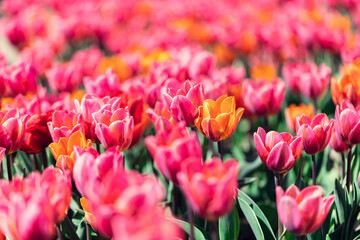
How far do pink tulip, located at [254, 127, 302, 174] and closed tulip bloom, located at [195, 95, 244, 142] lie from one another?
11 cm

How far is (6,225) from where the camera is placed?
975mm

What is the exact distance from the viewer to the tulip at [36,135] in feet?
5.00

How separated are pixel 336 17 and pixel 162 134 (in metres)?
2.79

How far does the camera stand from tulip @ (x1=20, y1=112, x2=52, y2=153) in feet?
5.00

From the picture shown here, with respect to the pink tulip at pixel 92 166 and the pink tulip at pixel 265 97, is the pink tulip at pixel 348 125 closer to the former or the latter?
the pink tulip at pixel 265 97

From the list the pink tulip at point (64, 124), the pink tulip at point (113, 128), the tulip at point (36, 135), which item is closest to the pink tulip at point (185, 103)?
the pink tulip at point (113, 128)

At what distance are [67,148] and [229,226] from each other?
52 centimetres

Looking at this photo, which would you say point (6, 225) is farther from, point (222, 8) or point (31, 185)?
point (222, 8)

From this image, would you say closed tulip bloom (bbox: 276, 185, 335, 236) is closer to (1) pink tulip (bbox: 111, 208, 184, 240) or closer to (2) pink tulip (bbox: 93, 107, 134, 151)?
(1) pink tulip (bbox: 111, 208, 184, 240)

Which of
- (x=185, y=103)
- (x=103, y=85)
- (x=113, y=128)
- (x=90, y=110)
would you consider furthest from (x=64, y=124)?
(x=103, y=85)

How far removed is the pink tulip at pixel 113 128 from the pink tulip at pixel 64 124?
2.5 inches

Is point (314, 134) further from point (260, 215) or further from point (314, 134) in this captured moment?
point (260, 215)

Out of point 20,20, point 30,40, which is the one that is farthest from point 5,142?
point 30,40

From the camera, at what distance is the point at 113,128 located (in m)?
→ 1.32
